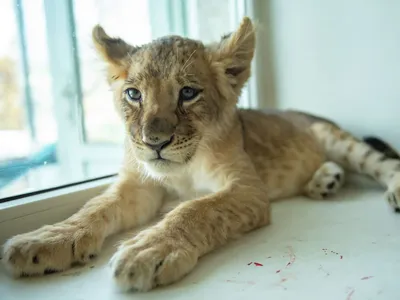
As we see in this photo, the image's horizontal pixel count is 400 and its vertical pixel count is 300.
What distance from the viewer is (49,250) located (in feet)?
3.43

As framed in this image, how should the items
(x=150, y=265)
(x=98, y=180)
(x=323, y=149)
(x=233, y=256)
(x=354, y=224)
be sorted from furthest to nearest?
(x=323, y=149), (x=98, y=180), (x=354, y=224), (x=233, y=256), (x=150, y=265)

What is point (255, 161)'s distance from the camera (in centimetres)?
174

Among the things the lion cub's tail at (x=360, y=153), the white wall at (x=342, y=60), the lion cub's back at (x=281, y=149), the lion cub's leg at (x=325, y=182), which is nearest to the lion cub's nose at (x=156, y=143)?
the lion cub's back at (x=281, y=149)

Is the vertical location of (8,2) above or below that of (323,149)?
above

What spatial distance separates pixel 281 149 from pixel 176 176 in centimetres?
64

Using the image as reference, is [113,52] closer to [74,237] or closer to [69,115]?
[69,115]

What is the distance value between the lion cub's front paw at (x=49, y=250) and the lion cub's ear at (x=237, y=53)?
70 cm

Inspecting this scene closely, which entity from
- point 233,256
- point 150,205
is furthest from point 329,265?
point 150,205

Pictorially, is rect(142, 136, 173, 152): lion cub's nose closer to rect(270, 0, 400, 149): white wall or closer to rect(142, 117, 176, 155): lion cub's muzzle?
rect(142, 117, 176, 155): lion cub's muzzle

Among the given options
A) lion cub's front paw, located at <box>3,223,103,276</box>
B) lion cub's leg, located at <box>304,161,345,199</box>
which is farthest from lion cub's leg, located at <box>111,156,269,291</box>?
lion cub's leg, located at <box>304,161,345,199</box>

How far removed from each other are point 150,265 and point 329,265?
42 centimetres

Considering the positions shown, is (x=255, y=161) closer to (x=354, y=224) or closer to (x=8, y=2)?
(x=354, y=224)

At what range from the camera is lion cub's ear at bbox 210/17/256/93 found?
141 cm

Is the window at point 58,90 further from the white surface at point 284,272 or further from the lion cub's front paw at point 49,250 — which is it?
the white surface at point 284,272
